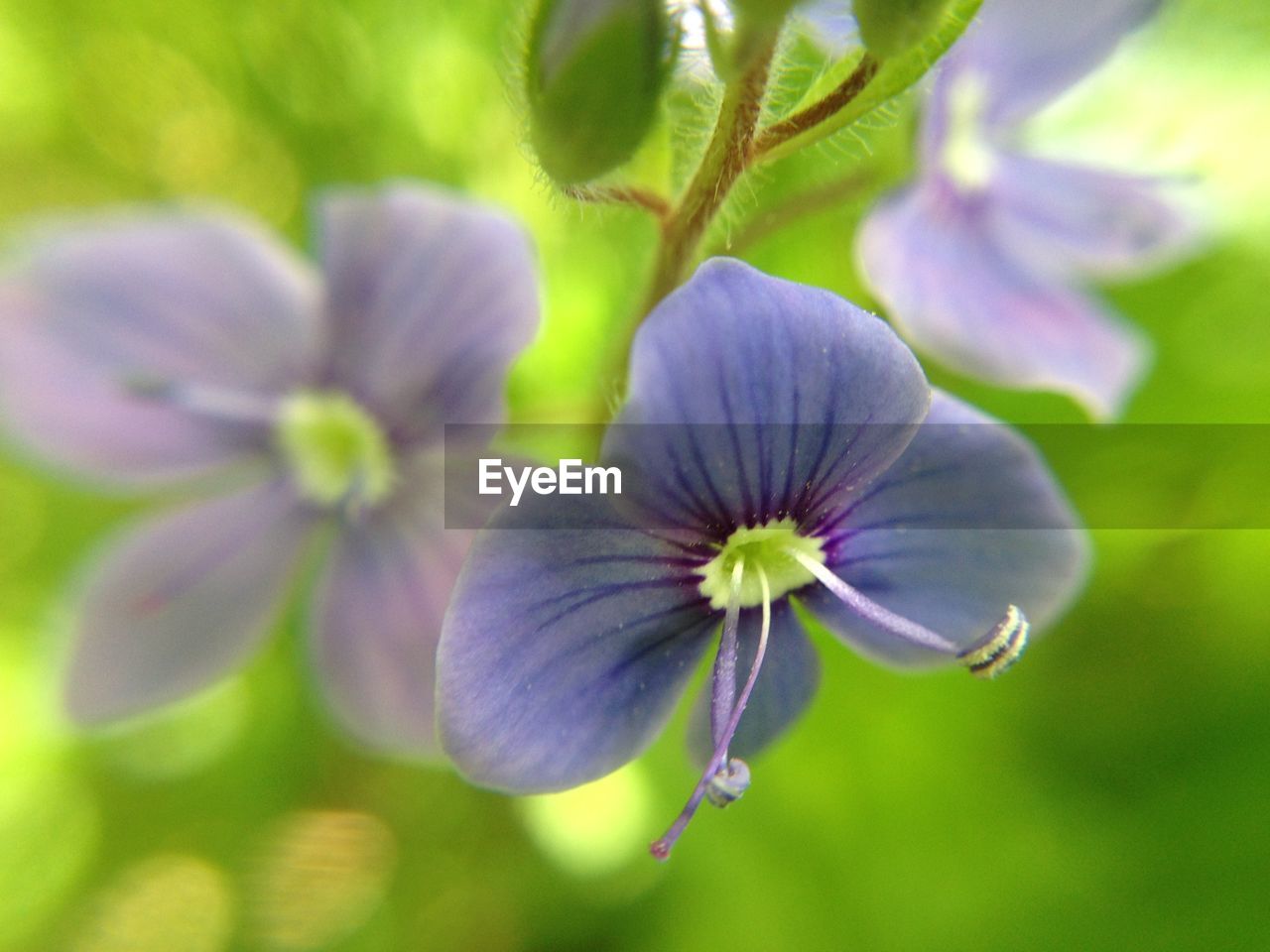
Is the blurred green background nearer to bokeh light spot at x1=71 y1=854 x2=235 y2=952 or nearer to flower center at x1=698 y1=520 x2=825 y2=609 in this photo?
bokeh light spot at x1=71 y1=854 x2=235 y2=952

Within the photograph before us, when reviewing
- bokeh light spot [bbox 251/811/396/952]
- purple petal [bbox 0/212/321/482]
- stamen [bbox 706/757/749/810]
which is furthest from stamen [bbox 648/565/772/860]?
bokeh light spot [bbox 251/811/396/952]

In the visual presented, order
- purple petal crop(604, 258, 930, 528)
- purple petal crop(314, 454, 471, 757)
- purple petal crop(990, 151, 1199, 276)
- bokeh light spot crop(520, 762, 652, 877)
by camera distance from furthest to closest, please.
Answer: bokeh light spot crop(520, 762, 652, 877)
purple petal crop(990, 151, 1199, 276)
purple petal crop(314, 454, 471, 757)
purple petal crop(604, 258, 930, 528)

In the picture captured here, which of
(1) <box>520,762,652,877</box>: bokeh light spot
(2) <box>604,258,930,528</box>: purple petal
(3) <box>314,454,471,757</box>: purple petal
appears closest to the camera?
(2) <box>604,258,930,528</box>: purple petal

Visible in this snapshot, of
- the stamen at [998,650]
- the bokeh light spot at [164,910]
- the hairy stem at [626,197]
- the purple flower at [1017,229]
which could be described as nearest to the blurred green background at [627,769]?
the bokeh light spot at [164,910]

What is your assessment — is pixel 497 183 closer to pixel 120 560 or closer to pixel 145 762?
pixel 120 560

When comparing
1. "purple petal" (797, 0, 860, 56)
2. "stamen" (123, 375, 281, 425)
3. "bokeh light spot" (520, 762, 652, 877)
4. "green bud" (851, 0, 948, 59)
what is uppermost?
"purple petal" (797, 0, 860, 56)

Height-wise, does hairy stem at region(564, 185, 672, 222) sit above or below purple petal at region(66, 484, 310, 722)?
above

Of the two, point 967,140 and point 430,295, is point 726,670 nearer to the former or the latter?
point 430,295

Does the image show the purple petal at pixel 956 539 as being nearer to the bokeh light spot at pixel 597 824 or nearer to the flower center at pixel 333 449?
the flower center at pixel 333 449
